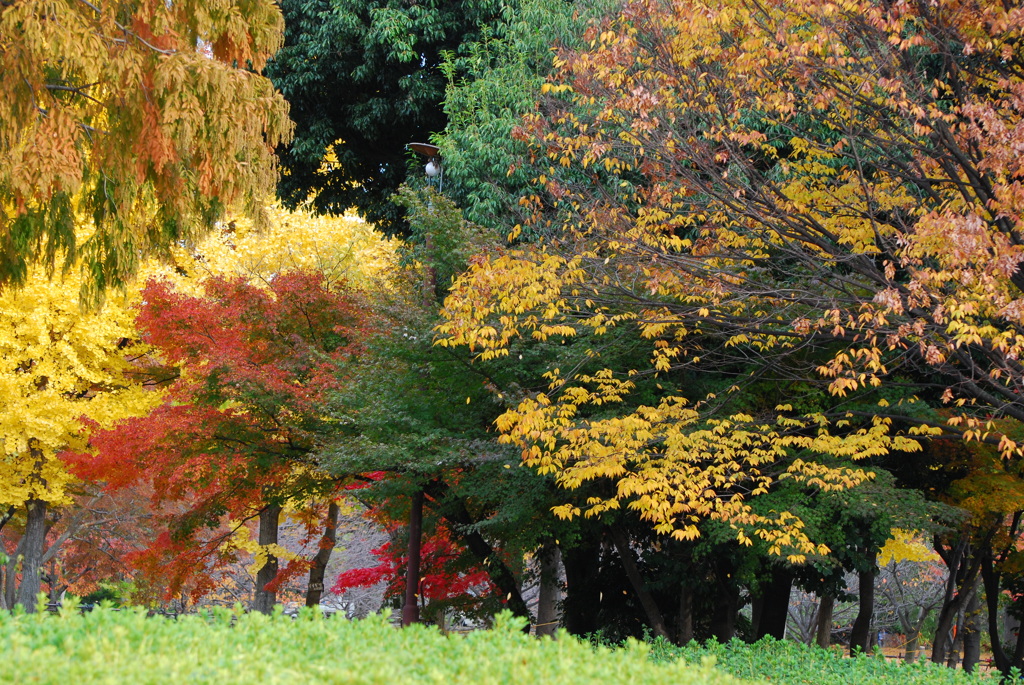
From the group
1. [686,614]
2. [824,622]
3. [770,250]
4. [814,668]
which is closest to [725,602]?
[686,614]

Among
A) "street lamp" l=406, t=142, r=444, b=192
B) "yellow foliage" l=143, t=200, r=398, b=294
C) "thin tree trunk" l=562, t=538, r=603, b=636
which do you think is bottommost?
"thin tree trunk" l=562, t=538, r=603, b=636

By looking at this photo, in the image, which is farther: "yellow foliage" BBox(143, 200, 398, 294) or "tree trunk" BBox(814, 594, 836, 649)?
"yellow foliage" BBox(143, 200, 398, 294)

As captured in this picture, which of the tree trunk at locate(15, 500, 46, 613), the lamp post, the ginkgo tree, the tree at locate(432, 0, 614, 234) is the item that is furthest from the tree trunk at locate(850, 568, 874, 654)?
the tree trunk at locate(15, 500, 46, 613)

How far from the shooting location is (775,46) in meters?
9.37

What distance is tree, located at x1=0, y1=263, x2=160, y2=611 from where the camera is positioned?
61.7 feet

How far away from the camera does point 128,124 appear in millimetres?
7977

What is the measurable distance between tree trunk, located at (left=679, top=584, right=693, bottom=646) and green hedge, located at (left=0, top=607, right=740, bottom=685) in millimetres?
8950

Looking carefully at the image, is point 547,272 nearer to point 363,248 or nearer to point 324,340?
point 324,340

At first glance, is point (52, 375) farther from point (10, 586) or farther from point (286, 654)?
point (286, 654)

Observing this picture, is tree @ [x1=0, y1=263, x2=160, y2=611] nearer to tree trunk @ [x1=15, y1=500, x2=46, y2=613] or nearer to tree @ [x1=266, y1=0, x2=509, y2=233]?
tree trunk @ [x1=15, y1=500, x2=46, y2=613]

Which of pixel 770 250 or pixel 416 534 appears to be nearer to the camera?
pixel 770 250

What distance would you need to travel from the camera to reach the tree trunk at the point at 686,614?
13.4m

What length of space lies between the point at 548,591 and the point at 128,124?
12137 millimetres

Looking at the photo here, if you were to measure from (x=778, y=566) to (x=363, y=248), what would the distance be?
1596cm
